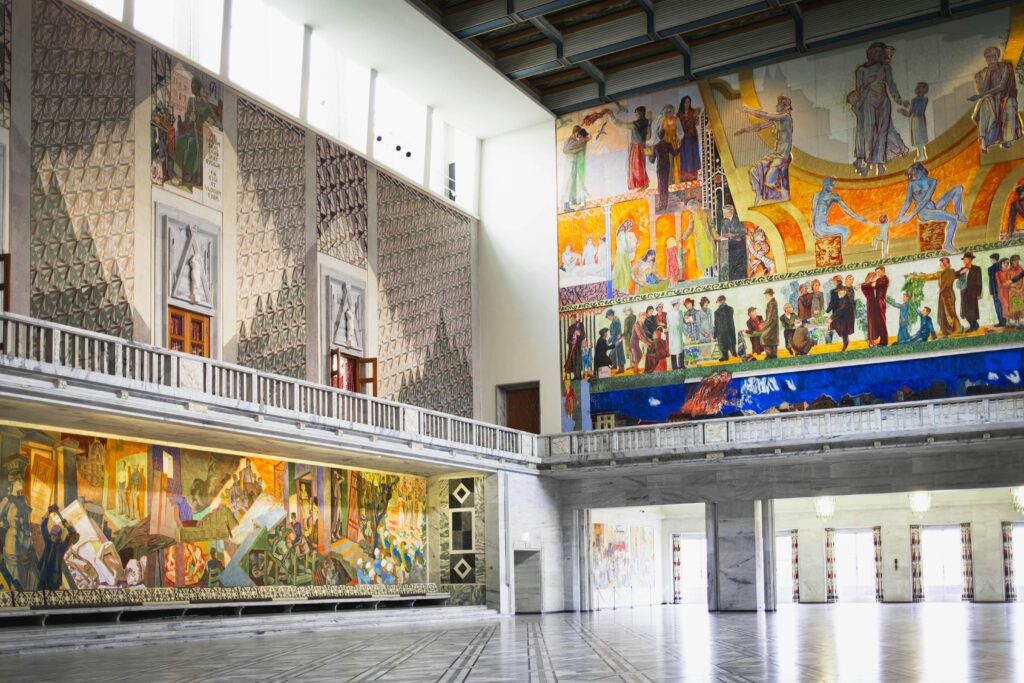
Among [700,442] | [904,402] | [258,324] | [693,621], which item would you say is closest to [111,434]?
[258,324]

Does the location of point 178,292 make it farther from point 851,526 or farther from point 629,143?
point 851,526

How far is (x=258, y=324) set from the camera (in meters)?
28.3

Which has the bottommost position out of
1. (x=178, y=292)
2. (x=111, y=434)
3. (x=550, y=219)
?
(x=111, y=434)

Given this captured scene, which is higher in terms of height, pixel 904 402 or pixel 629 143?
pixel 629 143

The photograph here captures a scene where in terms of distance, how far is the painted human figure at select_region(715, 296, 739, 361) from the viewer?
34875 millimetres

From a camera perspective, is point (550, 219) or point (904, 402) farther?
point (550, 219)

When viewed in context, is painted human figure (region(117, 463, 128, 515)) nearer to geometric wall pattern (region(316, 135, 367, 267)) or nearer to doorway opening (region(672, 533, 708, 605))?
geometric wall pattern (region(316, 135, 367, 267))

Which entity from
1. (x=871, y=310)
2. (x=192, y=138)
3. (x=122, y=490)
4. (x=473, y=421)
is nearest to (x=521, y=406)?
(x=473, y=421)

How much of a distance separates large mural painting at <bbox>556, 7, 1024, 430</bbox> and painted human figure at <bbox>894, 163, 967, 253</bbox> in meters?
0.04

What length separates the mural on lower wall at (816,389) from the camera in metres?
31.3

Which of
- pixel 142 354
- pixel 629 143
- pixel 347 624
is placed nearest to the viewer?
pixel 142 354

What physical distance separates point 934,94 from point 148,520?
2430cm

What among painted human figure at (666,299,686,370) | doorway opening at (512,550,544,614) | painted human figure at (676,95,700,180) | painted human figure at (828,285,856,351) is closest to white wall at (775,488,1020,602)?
painted human figure at (828,285,856,351)

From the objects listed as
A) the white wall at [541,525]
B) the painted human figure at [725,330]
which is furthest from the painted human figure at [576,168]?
the white wall at [541,525]
